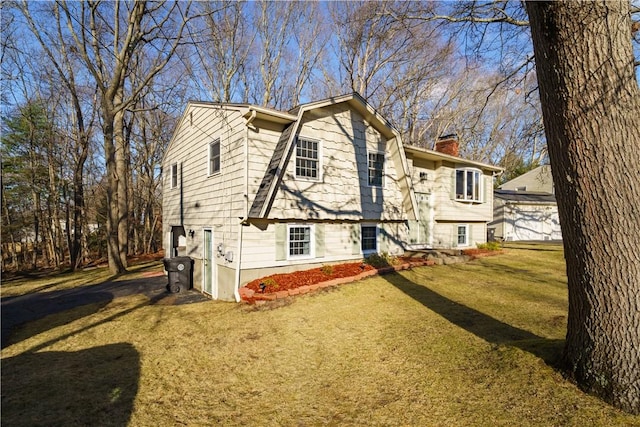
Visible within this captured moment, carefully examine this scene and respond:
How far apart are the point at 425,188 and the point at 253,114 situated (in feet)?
33.2

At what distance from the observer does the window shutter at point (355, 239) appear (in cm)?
1130

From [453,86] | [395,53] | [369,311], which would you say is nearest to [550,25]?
[369,311]

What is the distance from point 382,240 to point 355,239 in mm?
1503

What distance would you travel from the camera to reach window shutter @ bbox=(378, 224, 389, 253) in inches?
479

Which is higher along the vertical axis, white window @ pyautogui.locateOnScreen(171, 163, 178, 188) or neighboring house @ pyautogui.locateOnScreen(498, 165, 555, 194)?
neighboring house @ pyautogui.locateOnScreen(498, 165, 555, 194)

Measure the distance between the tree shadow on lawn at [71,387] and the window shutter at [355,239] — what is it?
7490 millimetres

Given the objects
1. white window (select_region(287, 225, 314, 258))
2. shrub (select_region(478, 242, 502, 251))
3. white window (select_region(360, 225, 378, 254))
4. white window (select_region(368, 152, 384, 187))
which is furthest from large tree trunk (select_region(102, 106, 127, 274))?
shrub (select_region(478, 242, 502, 251))

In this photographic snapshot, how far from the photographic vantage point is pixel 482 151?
32125mm

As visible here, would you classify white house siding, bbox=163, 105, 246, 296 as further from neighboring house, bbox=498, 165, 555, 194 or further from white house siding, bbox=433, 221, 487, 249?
neighboring house, bbox=498, 165, 555, 194

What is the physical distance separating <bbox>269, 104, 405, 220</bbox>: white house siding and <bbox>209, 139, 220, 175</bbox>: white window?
2804 mm

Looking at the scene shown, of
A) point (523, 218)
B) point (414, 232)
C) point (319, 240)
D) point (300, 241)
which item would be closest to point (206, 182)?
point (300, 241)

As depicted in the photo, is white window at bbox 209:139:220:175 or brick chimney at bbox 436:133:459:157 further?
brick chimney at bbox 436:133:459:157

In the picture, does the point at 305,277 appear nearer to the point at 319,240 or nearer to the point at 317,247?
the point at 317,247

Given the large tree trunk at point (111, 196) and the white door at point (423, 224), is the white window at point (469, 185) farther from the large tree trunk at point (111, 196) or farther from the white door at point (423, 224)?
the large tree trunk at point (111, 196)
